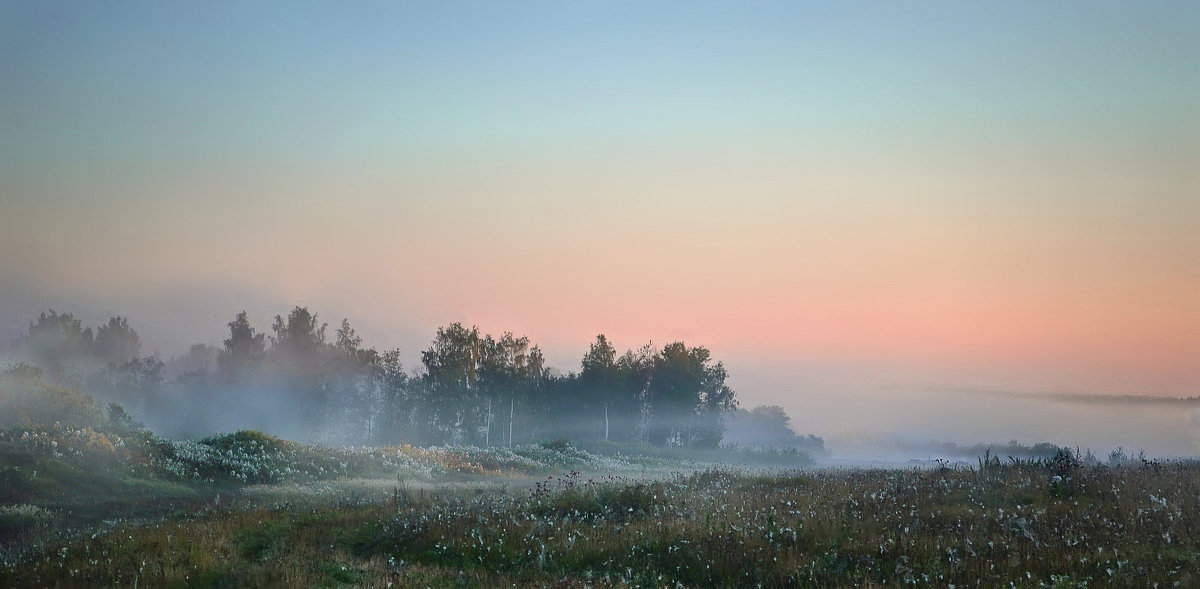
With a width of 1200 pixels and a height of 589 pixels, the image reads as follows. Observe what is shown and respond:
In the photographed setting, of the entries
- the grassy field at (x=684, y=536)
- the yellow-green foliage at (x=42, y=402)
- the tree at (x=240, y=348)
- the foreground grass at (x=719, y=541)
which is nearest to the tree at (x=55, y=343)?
the tree at (x=240, y=348)

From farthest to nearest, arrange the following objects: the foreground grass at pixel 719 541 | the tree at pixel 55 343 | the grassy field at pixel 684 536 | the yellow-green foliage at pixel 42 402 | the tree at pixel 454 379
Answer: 1. the tree at pixel 55 343
2. the tree at pixel 454 379
3. the yellow-green foliage at pixel 42 402
4. the grassy field at pixel 684 536
5. the foreground grass at pixel 719 541

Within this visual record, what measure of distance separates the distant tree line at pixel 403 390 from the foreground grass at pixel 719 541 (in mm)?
65231

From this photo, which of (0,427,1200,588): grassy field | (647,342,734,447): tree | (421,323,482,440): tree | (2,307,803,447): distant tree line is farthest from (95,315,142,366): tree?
(0,427,1200,588): grassy field

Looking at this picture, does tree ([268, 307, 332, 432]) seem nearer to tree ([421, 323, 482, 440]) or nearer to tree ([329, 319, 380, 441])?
tree ([329, 319, 380, 441])

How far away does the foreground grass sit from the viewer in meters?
13.5

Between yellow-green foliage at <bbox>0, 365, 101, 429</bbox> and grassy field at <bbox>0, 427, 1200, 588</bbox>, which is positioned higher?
yellow-green foliage at <bbox>0, 365, 101, 429</bbox>

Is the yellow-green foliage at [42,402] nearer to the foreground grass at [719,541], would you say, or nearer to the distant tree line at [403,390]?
the foreground grass at [719,541]

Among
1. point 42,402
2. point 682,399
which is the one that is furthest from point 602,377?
point 42,402

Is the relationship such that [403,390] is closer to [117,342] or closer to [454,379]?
[454,379]

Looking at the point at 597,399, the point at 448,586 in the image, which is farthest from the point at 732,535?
the point at 597,399

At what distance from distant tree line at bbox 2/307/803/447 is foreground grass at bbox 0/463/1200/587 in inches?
2568

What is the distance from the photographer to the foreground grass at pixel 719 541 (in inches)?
Answer: 530

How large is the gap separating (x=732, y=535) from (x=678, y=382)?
8195 centimetres

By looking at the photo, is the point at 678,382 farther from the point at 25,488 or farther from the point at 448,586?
the point at 448,586
